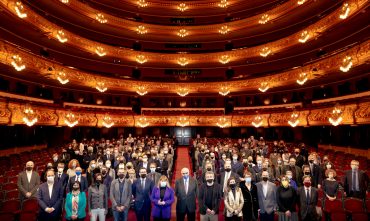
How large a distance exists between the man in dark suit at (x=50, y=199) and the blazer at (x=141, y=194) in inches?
61.5

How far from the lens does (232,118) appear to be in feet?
79.2

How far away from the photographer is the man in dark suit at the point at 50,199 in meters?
5.09

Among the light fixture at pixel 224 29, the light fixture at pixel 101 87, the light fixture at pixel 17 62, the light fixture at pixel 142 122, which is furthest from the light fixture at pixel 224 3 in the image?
the light fixture at pixel 17 62

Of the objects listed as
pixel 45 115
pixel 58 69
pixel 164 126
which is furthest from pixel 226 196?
pixel 164 126

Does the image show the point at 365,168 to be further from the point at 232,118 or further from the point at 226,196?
the point at 232,118

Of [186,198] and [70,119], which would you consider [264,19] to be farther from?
[186,198]

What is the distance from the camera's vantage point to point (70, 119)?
58.1 ft

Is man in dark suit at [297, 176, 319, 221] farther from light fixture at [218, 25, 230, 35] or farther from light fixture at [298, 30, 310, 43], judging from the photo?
light fixture at [218, 25, 230, 35]

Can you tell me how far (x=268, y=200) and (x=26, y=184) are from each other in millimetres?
→ 5574

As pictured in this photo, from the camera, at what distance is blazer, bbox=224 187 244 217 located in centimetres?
507

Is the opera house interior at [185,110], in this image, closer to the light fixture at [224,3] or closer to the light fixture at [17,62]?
the light fixture at [17,62]

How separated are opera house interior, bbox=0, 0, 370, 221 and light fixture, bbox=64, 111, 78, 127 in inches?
3.8

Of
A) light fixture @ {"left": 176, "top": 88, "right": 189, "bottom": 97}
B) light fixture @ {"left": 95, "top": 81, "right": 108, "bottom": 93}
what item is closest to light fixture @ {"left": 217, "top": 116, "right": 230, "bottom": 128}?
light fixture @ {"left": 176, "top": 88, "right": 189, "bottom": 97}

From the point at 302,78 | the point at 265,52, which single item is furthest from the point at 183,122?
the point at 302,78
